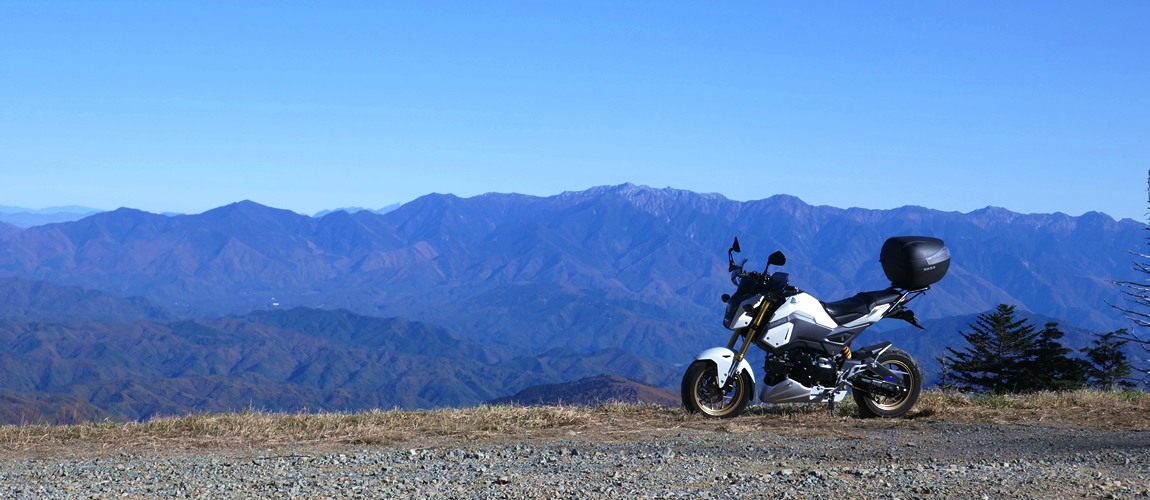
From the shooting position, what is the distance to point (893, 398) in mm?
10836

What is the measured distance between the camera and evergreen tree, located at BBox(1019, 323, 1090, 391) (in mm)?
51219

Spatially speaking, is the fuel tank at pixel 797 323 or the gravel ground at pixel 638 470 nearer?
the gravel ground at pixel 638 470

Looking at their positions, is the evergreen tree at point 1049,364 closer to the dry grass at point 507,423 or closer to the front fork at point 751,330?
the dry grass at point 507,423

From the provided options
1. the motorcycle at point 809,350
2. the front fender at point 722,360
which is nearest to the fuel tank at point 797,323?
the motorcycle at point 809,350

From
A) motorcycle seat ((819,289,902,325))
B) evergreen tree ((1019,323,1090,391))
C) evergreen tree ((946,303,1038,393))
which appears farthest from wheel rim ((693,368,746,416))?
evergreen tree ((946,303,1038,393))

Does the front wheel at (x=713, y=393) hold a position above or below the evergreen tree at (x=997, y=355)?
above

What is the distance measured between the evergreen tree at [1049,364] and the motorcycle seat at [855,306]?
44484 mm

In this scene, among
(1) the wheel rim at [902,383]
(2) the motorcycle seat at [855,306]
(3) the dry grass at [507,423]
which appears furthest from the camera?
(1) the wheel rim at [902,383]

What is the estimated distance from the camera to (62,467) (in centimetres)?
725

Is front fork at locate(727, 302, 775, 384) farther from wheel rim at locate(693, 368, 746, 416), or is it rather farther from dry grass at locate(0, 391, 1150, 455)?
dry grass at locate(0, 391, 1150, 455)

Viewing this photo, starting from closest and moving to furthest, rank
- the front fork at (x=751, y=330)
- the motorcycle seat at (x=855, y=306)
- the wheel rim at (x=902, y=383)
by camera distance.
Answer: the front fork at (x=751, y=330)
the motorcycle seat at (x=855, y=306)
the wheel rim at (x=902, y=383)

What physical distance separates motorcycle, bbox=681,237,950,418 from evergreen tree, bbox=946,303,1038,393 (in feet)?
150

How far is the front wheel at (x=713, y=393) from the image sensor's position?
34.0ft

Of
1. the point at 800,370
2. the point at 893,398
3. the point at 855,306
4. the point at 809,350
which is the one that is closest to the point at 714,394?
the point at 800,370
